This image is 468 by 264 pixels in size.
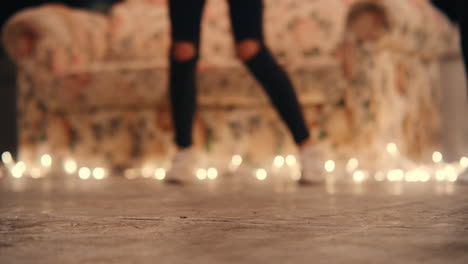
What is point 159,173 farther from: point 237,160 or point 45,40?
point 45,40

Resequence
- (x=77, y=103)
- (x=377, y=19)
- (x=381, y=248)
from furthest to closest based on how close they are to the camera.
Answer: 1. (x=77, y=103)
2. (x=377, y=19)
3. (x=381, y=248)

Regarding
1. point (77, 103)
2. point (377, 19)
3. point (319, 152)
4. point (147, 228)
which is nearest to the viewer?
point (147, 228)

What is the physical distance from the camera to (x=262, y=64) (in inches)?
74.0

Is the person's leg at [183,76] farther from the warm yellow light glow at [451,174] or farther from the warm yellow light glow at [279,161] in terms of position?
the warm yellow light glow at [451,174]

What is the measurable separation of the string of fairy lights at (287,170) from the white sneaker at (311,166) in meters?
0.21

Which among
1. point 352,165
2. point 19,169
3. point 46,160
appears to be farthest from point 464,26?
point 19,169

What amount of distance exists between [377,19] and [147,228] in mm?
1663

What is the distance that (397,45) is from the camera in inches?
95.8

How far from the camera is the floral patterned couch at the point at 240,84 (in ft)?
7.86

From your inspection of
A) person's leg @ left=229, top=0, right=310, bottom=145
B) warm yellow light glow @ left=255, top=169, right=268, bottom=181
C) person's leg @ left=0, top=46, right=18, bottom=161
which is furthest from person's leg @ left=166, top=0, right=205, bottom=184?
person's leg @ left=0, top=46, right=18, bottom=161

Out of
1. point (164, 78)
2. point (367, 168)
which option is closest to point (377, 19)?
point (367, 168)

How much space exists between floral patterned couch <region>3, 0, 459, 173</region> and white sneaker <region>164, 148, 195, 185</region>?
596 mm

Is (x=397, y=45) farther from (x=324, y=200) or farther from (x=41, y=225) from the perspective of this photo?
(x=41, y=225)

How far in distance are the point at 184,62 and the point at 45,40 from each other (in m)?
1.19
